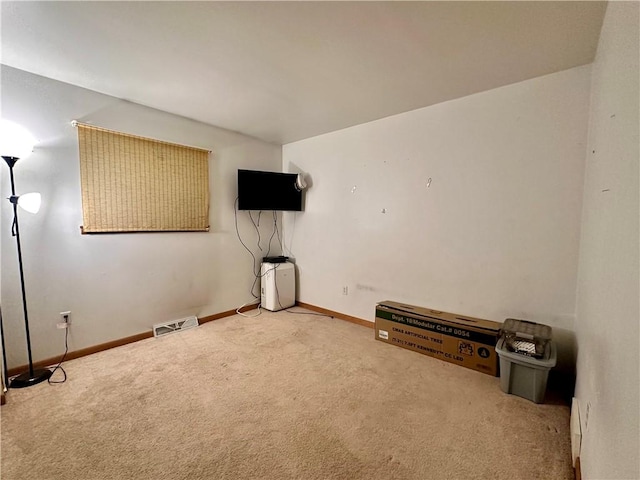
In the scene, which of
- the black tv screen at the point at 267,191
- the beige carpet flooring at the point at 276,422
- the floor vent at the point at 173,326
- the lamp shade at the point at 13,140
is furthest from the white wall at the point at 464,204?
the lamp shade at the point at 13,140

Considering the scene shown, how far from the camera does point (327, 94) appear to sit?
8.02 feet

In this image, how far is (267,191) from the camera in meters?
3.61

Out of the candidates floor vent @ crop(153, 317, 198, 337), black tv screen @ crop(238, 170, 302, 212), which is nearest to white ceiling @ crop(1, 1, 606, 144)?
black tv screen @ crop(238, 170, 302, 212)

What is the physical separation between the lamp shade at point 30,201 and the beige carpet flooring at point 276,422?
4.48ft

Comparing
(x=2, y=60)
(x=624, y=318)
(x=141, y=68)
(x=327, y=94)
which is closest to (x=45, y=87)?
(x=2, y=60)

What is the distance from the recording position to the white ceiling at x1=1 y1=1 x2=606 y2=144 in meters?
1.47

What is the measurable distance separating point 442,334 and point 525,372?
0.64m

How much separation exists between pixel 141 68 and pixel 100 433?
251 cm

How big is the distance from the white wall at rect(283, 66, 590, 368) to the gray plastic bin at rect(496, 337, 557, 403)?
19.9 inches

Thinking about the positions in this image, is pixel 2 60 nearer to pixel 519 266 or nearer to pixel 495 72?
pixel 495 72

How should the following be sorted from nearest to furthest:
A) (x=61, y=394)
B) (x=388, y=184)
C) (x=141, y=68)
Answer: (x=61, y=394), (x=141, y=68), (x=388, y=184)

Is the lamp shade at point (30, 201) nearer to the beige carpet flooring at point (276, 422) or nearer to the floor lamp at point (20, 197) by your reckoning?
the floor lamp at point (20, 197)

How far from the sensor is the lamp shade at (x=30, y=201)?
2.11m

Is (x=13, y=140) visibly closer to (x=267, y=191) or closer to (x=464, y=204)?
(x=267, y=191)
